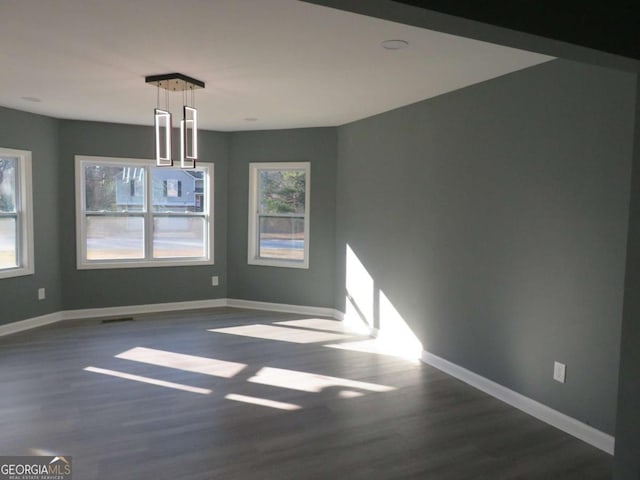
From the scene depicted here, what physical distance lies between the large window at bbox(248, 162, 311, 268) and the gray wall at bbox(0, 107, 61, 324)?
7.87ft

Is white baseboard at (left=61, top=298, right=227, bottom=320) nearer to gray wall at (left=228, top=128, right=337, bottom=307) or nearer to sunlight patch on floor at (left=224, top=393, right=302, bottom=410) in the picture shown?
gray wall at (left=228, top=128, right=337, bottom=307)

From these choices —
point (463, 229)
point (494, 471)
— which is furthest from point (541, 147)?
point (494, 471)

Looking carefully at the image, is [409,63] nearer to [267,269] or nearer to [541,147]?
[541,147]

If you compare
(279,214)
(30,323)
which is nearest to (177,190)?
(279,214)

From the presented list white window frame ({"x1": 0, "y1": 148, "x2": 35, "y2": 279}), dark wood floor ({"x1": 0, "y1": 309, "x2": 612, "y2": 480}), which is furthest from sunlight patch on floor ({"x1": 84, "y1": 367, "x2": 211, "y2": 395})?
white window frame ({"x1": 0, "y1": 148, "x2": 35, "y2": 279})

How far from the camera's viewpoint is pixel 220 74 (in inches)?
144

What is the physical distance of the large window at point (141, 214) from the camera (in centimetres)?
605

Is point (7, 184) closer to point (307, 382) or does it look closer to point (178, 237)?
point (178, 237)

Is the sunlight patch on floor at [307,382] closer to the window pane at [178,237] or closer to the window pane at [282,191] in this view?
the window pane at [282,191]

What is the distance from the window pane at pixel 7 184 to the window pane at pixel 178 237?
1628 mm

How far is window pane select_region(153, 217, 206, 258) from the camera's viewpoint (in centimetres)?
644

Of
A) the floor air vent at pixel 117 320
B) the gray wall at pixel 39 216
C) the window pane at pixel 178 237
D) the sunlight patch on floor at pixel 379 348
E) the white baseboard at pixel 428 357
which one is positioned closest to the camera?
the white baseboard at pixel 428 357

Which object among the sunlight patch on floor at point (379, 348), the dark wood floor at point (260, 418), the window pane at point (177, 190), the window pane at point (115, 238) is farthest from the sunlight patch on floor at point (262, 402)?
the window pane at point (177, 190)

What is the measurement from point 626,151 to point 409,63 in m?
1.45
